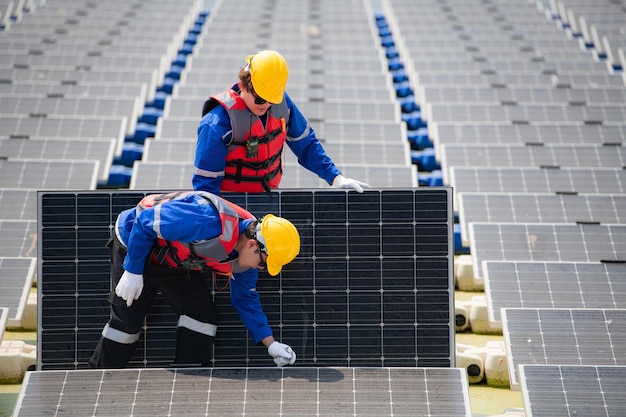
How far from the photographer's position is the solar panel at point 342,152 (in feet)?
45.8

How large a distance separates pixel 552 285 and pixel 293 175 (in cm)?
455

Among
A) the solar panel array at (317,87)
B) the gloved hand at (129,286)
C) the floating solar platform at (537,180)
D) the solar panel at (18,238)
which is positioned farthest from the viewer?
the solar panel array at (317,87)

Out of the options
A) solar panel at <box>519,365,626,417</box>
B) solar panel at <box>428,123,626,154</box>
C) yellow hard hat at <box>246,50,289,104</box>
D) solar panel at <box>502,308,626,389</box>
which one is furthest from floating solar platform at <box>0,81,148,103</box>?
solar panel at <box>519,365,626,417</box>

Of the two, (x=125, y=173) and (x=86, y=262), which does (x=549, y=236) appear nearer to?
(x=86, y=262)

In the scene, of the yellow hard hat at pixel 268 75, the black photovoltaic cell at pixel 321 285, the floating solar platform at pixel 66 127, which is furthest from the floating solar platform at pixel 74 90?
the yellow hard hat at pixel 268 75

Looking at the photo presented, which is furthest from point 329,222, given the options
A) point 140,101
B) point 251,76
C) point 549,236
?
point 140,101

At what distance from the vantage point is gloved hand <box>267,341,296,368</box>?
7.20 m

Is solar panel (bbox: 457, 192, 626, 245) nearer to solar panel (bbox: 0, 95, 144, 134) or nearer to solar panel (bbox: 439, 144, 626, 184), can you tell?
solar panel (bbox: 439, 144, 626, 184)

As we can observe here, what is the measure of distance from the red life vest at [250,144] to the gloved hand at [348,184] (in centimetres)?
56

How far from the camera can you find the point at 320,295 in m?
7.49

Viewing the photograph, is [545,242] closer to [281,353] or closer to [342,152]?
[342,152]

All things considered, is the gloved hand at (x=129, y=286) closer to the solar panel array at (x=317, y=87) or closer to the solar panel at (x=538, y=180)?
the solar panel array at (x=317, y=87)

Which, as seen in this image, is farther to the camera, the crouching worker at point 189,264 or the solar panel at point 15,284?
the solar panel at point 15,284

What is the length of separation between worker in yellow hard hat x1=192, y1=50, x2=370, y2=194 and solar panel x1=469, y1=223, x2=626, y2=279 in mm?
3320
